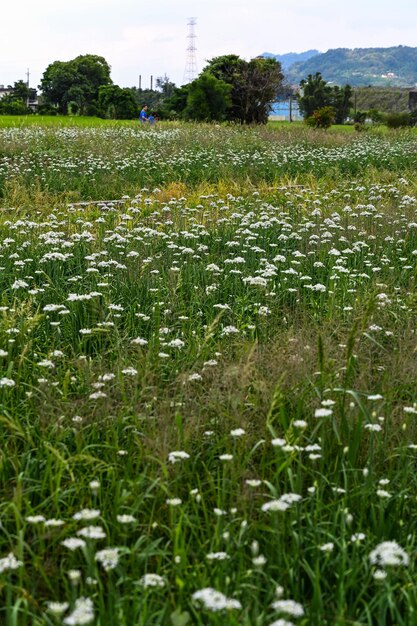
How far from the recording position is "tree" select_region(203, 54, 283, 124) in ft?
123

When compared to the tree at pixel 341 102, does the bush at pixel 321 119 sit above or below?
below

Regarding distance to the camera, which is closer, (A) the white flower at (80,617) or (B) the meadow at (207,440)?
(A) the white flower at (80,617)

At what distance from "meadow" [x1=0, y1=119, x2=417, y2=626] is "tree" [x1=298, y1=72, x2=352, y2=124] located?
54.2 metres

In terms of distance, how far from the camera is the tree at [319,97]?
2343 inches

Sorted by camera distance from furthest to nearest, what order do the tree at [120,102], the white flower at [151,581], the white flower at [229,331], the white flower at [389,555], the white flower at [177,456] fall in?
the tree at [120,102], the white flower at [229,331], the white flower at [177,456], the white flower at [151,581], the white flower at [389,555]

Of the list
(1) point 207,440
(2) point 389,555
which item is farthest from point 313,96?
(2) point 389,555


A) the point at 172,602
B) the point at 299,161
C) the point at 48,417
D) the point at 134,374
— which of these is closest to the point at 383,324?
the point at 134,374

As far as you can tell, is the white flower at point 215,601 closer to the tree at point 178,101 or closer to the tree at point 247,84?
the tree at point 247,84

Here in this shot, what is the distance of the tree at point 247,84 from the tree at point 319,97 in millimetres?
19938

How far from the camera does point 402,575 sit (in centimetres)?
262

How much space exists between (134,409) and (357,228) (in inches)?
211

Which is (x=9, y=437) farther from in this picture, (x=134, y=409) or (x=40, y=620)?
(x=40, y=620)

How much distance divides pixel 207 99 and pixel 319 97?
28357 millimetres

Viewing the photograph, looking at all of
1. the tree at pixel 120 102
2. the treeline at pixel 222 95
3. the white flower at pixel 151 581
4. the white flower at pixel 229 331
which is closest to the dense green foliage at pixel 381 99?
the tree at pixel 120 102
